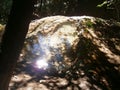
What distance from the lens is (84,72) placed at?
25.6 feet

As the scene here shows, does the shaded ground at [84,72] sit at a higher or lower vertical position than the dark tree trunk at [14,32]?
lower

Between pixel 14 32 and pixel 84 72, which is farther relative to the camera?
pixel 84 72

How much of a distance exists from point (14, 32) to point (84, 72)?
366 cm

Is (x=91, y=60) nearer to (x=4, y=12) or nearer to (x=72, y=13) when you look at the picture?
(x=4, y=12)

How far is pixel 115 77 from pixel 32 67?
2.33 meters

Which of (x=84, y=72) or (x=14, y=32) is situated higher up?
(x=14, y=32)

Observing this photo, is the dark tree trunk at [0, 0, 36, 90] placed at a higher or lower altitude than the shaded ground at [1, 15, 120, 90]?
higher

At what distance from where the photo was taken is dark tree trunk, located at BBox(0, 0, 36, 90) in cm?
451

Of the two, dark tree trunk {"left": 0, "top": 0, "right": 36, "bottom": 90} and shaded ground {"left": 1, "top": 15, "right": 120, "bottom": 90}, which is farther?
shaded ground {"left": 1, "top": 15, "right": 120, "bottom": 90}

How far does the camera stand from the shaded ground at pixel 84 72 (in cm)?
721

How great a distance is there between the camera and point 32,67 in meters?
8.03

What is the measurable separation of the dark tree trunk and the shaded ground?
2.32m

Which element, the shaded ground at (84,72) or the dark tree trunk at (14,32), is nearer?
the dark tree trunk at (14,32)

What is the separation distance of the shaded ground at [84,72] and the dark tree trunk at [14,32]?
2324 mm
